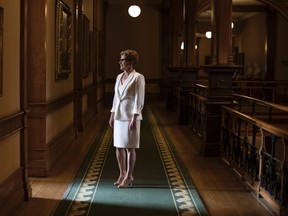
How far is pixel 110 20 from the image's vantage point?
2091cm

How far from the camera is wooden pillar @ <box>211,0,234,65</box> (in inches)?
313

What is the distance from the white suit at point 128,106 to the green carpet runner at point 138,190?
0.59 metres

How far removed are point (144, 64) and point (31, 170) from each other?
1507cm

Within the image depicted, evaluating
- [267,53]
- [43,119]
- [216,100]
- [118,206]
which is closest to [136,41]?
[267,53]

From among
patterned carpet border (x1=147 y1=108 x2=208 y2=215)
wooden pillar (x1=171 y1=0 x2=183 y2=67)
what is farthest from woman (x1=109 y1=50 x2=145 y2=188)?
wooden pillar (x1=171 y1=0 x2=183 y2=67)

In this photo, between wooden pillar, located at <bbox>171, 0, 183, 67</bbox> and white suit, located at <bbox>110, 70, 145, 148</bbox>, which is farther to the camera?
wooden pillar, located at <bbox>171, 0, 183, 67</bbox>

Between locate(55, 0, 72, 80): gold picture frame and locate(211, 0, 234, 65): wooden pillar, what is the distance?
2408 mm

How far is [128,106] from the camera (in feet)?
18.5

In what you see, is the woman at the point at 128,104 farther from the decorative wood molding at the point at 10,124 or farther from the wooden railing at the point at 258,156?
the wooden railing at the point at 258,156

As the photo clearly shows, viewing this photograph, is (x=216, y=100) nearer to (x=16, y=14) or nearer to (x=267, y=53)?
(x=16, y=14)

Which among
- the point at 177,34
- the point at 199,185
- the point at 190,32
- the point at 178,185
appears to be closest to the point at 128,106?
the point at 178,185

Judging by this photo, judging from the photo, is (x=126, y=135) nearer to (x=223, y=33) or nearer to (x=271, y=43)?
(x=223, y=33)

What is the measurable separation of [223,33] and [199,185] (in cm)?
295

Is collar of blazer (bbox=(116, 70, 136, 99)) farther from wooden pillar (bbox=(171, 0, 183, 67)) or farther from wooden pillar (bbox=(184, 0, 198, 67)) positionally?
wooden pillar (bbox=(171, 0, 183, 67))
